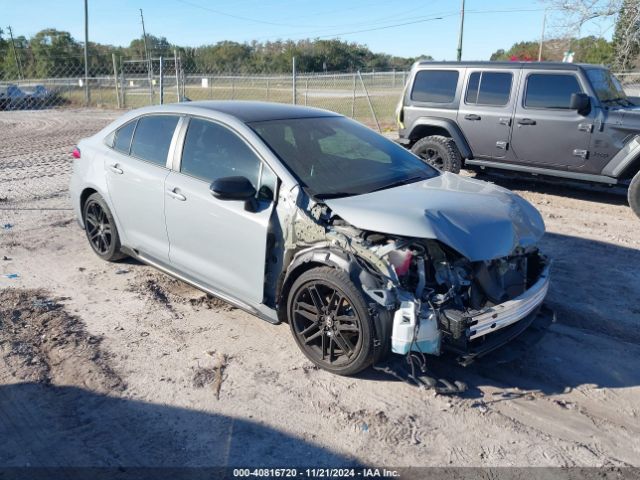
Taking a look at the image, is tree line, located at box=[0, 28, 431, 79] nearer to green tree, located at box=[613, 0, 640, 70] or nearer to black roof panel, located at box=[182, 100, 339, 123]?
green tree, located at box=[613, 0, 640, 70]

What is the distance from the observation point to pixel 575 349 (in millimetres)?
4043

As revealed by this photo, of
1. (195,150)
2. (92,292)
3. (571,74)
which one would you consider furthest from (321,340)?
(571,74)

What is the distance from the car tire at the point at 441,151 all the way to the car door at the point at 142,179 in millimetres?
4951

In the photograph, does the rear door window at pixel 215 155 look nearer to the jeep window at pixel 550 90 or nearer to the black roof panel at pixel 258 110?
the black roof panel at pixel 258 110

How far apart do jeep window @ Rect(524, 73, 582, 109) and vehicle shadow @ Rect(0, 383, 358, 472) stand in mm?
6803

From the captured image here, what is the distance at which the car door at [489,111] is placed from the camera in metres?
8.40

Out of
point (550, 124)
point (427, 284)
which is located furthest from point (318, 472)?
point (550, 124)

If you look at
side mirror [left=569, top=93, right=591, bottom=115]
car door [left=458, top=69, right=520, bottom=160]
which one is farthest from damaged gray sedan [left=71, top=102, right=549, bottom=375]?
car door [left=458, top=69, right=520, bottom=160]

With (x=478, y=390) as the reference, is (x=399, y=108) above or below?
above

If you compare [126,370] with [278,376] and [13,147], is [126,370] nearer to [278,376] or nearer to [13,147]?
[278,376]

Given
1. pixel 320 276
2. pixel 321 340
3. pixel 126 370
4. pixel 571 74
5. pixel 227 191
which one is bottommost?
pixel 126 370

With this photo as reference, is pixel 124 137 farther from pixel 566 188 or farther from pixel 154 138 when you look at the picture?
pixel 566 188

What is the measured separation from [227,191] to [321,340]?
1204 millimetres

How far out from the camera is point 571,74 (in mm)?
7875
